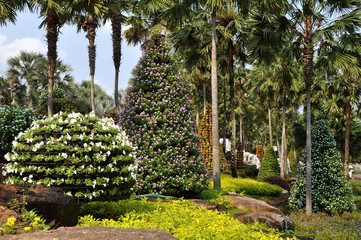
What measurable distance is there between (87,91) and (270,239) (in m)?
37.5

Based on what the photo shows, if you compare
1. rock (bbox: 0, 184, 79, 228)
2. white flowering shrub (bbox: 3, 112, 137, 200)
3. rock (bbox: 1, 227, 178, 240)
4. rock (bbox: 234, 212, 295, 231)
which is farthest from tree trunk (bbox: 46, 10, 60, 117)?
rock (bbox: 1, 227, 178, 240)

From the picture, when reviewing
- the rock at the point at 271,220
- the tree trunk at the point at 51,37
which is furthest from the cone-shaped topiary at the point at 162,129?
the tree trunk at the point at 51,37

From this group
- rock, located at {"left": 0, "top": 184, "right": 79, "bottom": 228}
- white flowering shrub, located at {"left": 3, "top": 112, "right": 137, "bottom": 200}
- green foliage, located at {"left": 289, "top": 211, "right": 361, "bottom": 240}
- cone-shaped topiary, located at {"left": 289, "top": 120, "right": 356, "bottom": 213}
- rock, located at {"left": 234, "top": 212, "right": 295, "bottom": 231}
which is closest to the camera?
rock, located at {"left": 0, "top": 184, "right": 79, "bottom": 228}

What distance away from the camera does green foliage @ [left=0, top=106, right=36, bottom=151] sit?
53.6 feet

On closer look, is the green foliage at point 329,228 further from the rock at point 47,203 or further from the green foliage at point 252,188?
the rock at point 47,203

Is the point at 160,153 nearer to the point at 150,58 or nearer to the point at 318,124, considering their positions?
the point at 150,58

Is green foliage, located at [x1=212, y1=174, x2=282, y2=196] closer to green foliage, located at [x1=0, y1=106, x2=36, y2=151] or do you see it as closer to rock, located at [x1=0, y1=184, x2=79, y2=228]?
green foliage, located at [x1=0, y1=106, x2=36, y2=151]

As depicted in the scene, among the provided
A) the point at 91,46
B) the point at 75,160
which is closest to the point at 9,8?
the point at 91,46

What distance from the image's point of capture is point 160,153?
1030cm

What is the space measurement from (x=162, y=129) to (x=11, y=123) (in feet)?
34.8

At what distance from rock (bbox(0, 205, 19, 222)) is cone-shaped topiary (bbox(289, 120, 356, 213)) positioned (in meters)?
13.3

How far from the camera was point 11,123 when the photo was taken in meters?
16.8

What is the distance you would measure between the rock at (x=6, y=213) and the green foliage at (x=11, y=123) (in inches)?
535

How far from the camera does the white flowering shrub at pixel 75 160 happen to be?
19.9ft
